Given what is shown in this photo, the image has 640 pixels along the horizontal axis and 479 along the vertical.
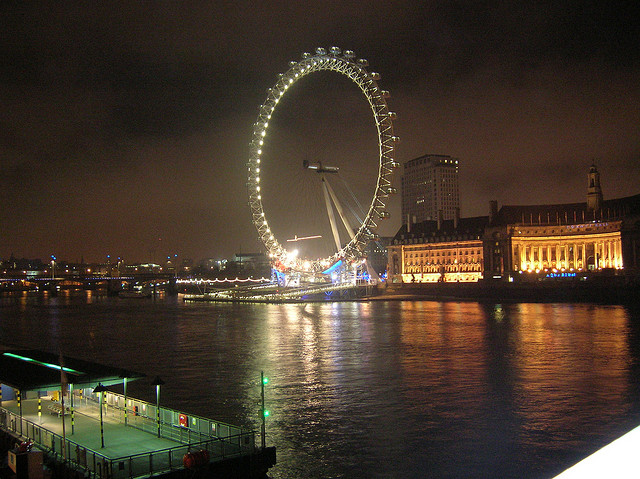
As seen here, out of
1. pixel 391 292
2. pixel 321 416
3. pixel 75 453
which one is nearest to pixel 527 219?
pixel 391 292

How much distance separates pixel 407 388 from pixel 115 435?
1245 centimetres

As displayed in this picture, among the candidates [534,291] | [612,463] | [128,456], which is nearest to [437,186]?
[534,291]

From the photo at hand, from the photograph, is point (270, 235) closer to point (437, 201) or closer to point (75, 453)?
point (75, 453)

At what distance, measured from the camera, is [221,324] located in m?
53.2

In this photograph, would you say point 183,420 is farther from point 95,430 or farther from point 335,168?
point 335,168

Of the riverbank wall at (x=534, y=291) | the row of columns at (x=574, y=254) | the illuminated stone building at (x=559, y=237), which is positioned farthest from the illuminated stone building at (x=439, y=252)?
the riverbank wall at (x=534, y=291)

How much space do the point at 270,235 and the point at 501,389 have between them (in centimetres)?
4950

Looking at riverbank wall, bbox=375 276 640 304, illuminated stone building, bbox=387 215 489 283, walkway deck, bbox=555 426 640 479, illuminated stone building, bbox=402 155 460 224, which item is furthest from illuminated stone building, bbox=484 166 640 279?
walkway deck, bbox=555 426 640 479

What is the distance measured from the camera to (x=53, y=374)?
49.1 feet

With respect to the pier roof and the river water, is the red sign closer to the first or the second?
the pier roof

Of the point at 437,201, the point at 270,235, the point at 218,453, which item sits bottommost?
the point at 218,453

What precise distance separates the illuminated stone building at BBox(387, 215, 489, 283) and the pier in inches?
4080

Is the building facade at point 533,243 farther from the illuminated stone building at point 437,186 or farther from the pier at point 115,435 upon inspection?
the pier at point 115,435

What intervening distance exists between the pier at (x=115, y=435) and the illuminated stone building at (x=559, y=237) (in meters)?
90.2
